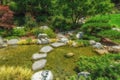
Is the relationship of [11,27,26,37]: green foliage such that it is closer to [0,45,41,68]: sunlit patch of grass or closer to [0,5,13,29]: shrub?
[0,5,13,29]: shrub

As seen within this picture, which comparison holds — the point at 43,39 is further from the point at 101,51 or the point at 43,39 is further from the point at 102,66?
the point at 102,66

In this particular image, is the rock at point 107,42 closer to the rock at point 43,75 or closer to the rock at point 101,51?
the rock at point 101,51

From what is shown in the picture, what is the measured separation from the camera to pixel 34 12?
1697 centimetres

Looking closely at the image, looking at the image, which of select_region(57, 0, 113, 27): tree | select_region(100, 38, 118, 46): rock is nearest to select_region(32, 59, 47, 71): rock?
select_region(100, 38, 118, 46): rock

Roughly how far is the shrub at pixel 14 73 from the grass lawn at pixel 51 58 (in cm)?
67

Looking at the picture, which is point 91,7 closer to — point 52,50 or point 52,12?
point 52,12

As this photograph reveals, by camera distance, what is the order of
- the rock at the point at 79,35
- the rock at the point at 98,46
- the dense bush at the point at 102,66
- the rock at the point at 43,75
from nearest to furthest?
the dense bush at the point at 102,66
the rock at the point at 43,75
the rock at the point at 98,46
the rock at the point at 79,35

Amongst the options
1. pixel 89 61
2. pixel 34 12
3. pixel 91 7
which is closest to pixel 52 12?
pixel 34 12

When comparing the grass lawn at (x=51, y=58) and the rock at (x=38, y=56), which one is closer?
the grass lawn at (x=51, y=58)

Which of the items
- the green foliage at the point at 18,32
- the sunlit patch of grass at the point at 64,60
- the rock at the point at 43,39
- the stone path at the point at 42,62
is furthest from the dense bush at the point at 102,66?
the green foliage at the point at 18,32

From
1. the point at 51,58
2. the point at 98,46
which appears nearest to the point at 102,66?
the point at 51,58

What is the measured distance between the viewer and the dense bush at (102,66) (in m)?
8.17

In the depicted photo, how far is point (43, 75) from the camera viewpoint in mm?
8703

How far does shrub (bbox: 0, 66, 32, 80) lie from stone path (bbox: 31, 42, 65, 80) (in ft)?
0.68
